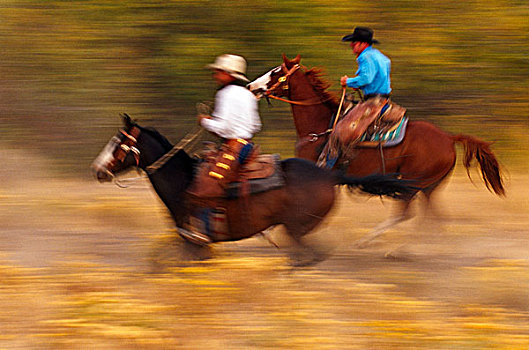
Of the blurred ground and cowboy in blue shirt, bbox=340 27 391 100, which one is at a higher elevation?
cowboy in blue shirt, bbox=340 27 391 100

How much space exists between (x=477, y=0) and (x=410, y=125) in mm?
5312

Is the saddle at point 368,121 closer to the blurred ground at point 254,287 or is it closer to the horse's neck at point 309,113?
the horse's neck at point 309,113

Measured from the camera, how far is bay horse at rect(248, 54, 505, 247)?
7129 millimetres

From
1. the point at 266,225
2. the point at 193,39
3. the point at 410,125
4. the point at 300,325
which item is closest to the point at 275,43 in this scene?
the point at 193,39

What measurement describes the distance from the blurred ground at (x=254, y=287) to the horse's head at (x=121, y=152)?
0.82 metres

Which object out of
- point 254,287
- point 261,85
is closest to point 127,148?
point 254,287

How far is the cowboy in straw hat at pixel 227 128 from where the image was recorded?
5.55 meters

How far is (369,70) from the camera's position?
705 cm

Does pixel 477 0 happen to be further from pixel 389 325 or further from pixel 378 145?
pixel 389 325

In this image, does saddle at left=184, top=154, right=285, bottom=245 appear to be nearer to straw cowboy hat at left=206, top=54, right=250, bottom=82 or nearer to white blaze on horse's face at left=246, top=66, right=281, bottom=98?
straw cowboy hat at left=206, top=54, right=250, bottom=82

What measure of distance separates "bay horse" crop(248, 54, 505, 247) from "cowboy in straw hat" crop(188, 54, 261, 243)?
176 centimetres

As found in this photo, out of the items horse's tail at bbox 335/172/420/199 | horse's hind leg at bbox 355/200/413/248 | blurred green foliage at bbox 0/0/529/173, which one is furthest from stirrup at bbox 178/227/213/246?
blurred green foliage at bbox 0/0/529/173

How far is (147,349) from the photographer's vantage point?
461cm

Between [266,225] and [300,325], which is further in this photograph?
[266,225]
